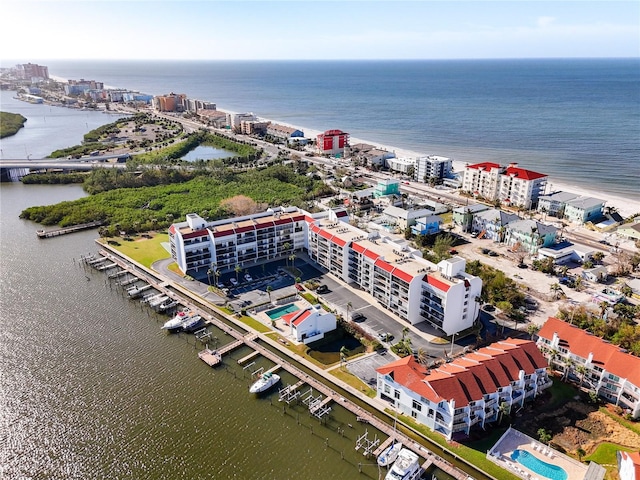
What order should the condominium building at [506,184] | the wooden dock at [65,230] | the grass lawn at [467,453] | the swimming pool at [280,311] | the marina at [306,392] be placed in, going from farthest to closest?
the condominium building at [506,184], the wooden dock at [65,230], the swimming pool at [280,311], the marina at [306,392], the grass lawn at [467,453]

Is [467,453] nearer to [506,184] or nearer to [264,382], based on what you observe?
[264,382]

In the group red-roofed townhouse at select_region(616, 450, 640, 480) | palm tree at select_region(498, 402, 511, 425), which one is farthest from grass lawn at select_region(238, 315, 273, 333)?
red-roofed townhouse at select_region(616, 450, 640, 480)

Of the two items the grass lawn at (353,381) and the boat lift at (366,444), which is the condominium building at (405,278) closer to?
the grass lawn at (353,381)

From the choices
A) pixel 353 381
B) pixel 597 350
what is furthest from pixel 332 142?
pixel 597 350

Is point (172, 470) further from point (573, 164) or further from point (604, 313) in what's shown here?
point (573, 164)

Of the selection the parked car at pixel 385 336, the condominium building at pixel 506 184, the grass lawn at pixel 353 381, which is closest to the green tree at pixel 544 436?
the grass lawn at pixel 353 381

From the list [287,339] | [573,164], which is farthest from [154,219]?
[573,164]
